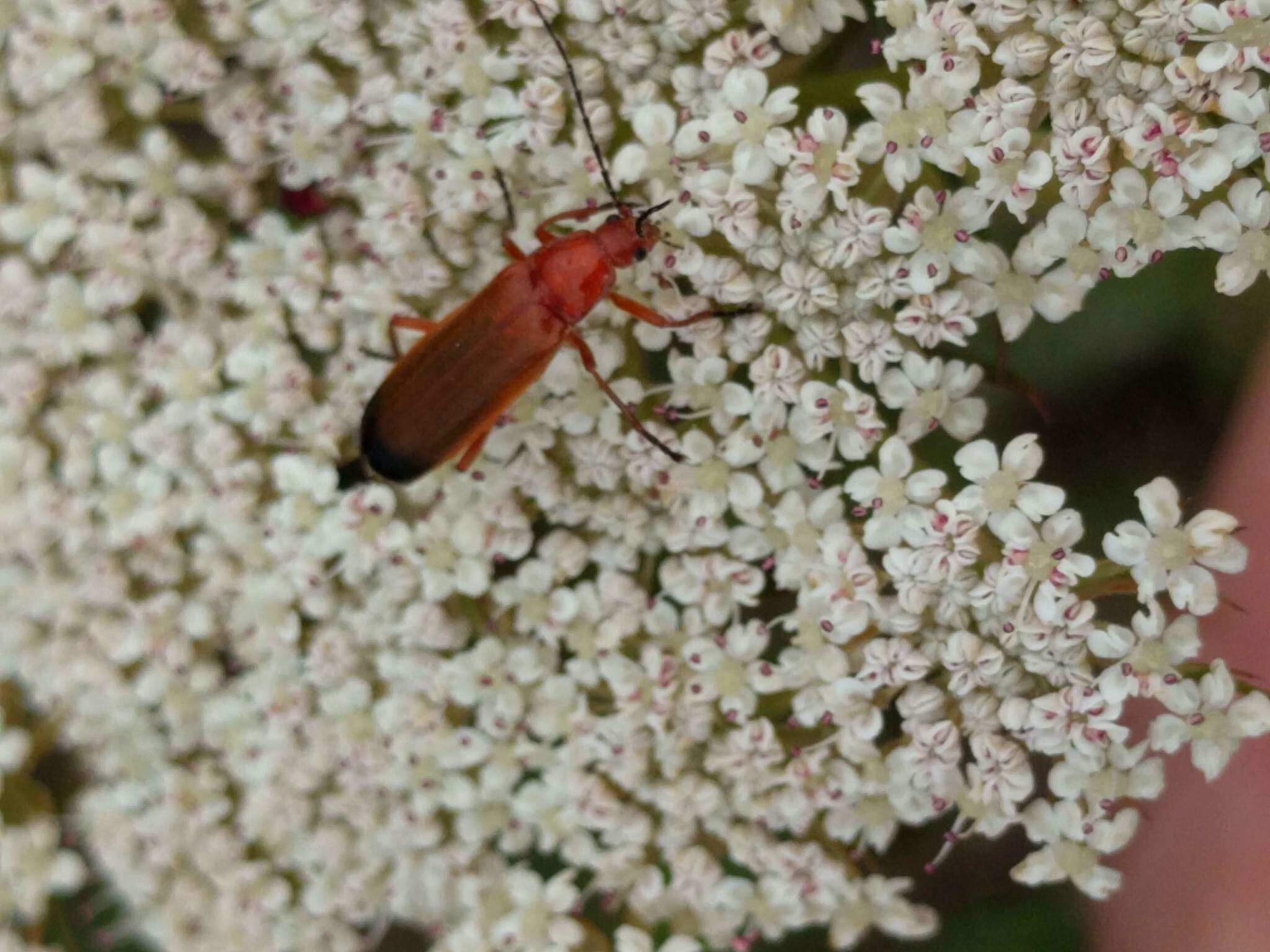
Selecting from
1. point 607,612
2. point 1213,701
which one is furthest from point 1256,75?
point 607,612

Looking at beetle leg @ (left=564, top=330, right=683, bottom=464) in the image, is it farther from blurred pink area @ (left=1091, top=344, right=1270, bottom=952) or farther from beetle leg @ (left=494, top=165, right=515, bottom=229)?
blurred pink area @ (left=1091, top=344, right=1270, bottom=952)

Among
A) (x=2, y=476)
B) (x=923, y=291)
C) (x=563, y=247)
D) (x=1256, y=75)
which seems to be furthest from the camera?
(x=2, y=476)

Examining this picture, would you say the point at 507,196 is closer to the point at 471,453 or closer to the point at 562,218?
the point at 562,218

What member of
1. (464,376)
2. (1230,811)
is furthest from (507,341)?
A: (1230,811)

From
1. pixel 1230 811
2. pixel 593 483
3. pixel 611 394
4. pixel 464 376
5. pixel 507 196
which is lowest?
pixel 1230 811

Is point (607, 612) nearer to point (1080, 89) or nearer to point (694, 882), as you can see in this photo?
point (694, 882)

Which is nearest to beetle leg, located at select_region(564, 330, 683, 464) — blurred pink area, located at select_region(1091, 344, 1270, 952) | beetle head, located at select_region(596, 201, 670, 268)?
beetle head, located at select_region(596, 201, 670, 268)

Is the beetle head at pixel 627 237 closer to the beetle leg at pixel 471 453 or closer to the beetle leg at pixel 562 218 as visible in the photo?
the beetle leg at pixel 562 218
